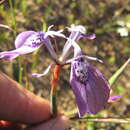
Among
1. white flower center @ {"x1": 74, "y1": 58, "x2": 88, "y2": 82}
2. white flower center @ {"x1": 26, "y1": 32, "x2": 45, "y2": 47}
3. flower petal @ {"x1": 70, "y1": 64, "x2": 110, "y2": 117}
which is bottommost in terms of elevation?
flower petal @ {"x1": 70, "y1": 64, "x2": 110, "y2": 117}

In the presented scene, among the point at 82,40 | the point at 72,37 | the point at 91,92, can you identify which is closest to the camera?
the point at 91,92

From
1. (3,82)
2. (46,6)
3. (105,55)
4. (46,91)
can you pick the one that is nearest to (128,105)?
(105,55)

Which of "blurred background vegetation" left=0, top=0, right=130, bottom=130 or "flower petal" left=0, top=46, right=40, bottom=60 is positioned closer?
"flower petal" left=0, top=46, right=40, bottom=60

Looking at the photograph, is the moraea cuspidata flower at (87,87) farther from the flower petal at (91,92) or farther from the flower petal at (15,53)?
the flower petal at (15,53)

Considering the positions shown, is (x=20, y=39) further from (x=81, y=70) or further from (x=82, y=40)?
(x=82, y=40)

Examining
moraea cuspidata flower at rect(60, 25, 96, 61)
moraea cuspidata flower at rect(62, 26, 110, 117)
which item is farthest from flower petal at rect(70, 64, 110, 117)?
moraea cuspidata flower at rect(60, 25, 96, 61)

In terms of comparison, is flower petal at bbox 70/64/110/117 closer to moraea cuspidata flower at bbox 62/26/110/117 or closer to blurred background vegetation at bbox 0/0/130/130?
moraea cuspidata flower at bbox 62/26/110/117

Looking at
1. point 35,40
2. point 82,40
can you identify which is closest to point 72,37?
point 35,40

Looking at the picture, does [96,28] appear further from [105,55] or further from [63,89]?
[63,89]

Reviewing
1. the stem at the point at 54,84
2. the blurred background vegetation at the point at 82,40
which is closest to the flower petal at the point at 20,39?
the stem at the point at 54,84
